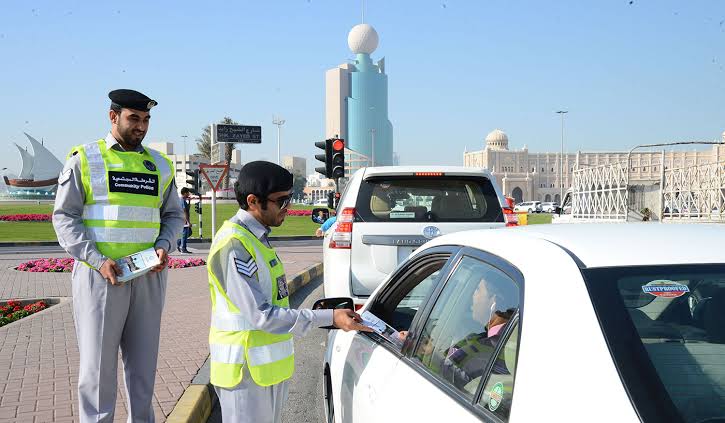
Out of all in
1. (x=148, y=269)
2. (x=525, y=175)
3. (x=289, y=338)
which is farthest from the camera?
(x=525, y=175)

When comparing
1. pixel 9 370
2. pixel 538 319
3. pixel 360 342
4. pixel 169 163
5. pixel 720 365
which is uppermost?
pixel 169 163

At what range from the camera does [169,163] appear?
3.80m

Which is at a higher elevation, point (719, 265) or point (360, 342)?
point (719, 265)

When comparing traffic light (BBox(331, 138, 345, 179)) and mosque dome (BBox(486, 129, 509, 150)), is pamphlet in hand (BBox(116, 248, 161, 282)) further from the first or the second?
mosque dome (BBox(486, 129, 509, 150))

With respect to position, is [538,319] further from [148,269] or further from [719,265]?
[148,269]

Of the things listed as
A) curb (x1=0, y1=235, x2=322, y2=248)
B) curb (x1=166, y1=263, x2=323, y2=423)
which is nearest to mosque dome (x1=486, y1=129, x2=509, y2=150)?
curb (x1=0, y1=235, x2=322, y2=248)

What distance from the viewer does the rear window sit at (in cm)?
640

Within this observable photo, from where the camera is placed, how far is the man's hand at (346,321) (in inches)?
111

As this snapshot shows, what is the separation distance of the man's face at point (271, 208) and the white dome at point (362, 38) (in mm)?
184359

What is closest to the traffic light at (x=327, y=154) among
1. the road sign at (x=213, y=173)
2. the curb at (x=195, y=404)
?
the road sign at (x=213, y=173)

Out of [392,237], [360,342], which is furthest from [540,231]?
[392,237]

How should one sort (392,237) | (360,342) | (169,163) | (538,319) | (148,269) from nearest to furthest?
1. (538,319)
2. (360,342)
3. (148,269)
4. (169,163)
5. (392,237)

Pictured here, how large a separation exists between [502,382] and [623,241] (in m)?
0.61

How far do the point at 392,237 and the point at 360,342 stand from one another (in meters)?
3.12
